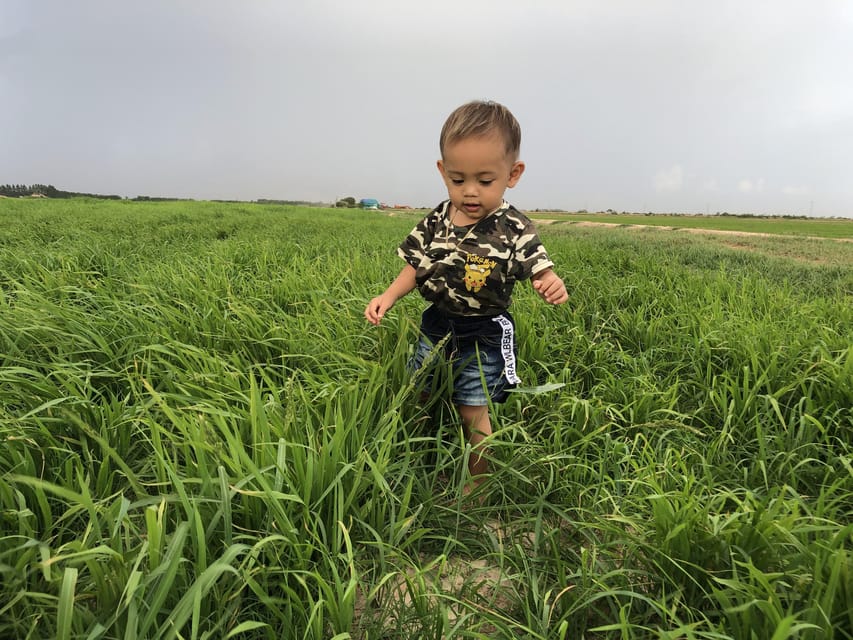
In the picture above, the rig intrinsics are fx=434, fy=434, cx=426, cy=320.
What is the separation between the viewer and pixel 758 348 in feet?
7.47

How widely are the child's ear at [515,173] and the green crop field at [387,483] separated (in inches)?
28.9

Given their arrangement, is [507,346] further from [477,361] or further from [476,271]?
[476,271]

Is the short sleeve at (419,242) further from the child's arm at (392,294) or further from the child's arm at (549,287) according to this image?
the child's arm at (549,287)

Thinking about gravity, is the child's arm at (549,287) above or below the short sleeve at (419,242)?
below

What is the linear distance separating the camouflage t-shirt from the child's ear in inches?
4.0

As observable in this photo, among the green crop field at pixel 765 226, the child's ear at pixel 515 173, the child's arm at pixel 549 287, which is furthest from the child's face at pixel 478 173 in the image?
the green crop field at pixel 765 226

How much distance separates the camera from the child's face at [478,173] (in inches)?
53.9

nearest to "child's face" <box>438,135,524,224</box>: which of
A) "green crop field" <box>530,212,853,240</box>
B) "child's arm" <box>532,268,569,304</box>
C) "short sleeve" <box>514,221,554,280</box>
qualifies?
"short sleeve" <box>514,221,554,280</box>

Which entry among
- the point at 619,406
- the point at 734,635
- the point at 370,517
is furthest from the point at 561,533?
the point at 619,406

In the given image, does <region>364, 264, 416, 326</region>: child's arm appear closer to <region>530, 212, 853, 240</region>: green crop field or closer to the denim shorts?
the denim shorts

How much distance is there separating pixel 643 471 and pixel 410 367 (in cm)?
92

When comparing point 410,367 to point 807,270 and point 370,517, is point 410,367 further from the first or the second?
point 807,270

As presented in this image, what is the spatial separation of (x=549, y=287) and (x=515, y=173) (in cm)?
42

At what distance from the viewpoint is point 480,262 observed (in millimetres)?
1538
